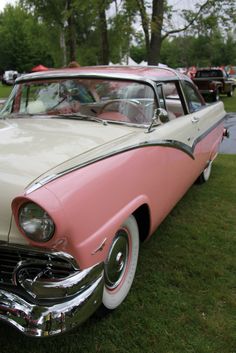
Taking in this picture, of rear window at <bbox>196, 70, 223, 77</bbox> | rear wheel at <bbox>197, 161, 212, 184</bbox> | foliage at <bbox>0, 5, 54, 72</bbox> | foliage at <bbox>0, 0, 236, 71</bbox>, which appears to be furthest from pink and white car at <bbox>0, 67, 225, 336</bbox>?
foliage at <bbox>0, 5, 54, 72</bbox>

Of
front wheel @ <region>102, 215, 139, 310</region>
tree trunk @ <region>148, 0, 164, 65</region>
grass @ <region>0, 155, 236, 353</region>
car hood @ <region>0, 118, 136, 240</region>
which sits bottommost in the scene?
grass @ <region>0, 155, 236, 353</region>

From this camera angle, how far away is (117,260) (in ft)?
8.86

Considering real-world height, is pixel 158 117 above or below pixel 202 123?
above

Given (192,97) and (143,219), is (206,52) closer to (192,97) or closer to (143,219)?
(192,97)

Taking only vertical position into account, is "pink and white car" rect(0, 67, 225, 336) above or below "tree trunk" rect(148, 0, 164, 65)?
below

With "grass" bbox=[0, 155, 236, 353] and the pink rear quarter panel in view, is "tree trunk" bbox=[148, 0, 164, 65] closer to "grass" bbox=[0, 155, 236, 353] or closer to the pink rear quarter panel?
"grass" bbox=[0, 155, 236, 353]

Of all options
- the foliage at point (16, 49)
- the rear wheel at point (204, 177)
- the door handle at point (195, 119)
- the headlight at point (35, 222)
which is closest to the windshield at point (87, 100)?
the door handle at point (195, 119)

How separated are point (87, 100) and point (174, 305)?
1816 mm

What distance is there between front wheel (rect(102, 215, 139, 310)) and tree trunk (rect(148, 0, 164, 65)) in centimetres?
930

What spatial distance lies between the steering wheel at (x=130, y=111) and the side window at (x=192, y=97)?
1184 millimetres

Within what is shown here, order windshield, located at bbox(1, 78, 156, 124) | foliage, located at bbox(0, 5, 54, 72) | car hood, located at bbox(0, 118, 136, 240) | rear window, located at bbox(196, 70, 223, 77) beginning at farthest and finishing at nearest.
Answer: foliage, located at bbox(0, 5, 54, 72) → rear window, located at bbox(196, 70, 223, 77) → windshield, located at bbox(1, 78, 156, 124) → car hood, located at bbox(0, 118, 136, 240)

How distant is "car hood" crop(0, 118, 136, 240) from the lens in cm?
215

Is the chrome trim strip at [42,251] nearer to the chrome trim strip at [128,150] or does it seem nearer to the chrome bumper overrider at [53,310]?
the chrome bumper overrider at [53,310]

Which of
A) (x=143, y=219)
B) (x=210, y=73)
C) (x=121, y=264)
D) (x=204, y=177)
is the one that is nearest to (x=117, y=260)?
(x=121, y=264)
